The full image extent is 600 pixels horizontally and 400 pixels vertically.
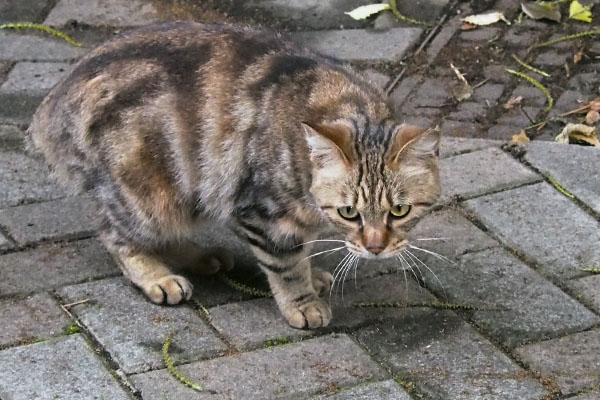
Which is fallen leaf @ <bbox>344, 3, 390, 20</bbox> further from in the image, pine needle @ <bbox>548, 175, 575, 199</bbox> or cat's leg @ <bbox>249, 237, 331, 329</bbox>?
cat's leg @ <bbox>249, 237, 331, 329</bbox>

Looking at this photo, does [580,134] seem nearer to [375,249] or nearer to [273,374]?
[375,249]

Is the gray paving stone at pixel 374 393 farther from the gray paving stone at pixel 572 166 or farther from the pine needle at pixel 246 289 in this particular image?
the gray paving stone at pixel 572 166

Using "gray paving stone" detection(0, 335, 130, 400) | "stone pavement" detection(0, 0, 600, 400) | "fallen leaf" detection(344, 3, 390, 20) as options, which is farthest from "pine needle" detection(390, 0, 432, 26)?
"gray paving stone" detection(0, 335, 130, 400)

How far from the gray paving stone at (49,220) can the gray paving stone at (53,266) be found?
7cm

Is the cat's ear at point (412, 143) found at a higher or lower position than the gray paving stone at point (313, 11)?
higher

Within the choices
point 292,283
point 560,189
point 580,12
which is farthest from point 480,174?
point 580,12

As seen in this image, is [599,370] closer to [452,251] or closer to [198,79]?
[452,251]

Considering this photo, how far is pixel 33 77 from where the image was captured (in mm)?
5699

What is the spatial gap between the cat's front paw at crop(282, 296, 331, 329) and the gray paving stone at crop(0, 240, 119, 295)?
80 centimetres

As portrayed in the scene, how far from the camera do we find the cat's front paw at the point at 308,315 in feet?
13.0

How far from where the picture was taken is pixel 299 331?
3971 mm

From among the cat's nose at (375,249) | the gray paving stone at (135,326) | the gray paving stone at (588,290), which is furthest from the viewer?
the gray paving stone at (588,290)

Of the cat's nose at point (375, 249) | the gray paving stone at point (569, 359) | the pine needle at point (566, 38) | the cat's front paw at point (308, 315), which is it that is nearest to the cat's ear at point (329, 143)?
the cat's nose at point (375, 249)

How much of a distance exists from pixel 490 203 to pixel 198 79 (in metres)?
1.46
